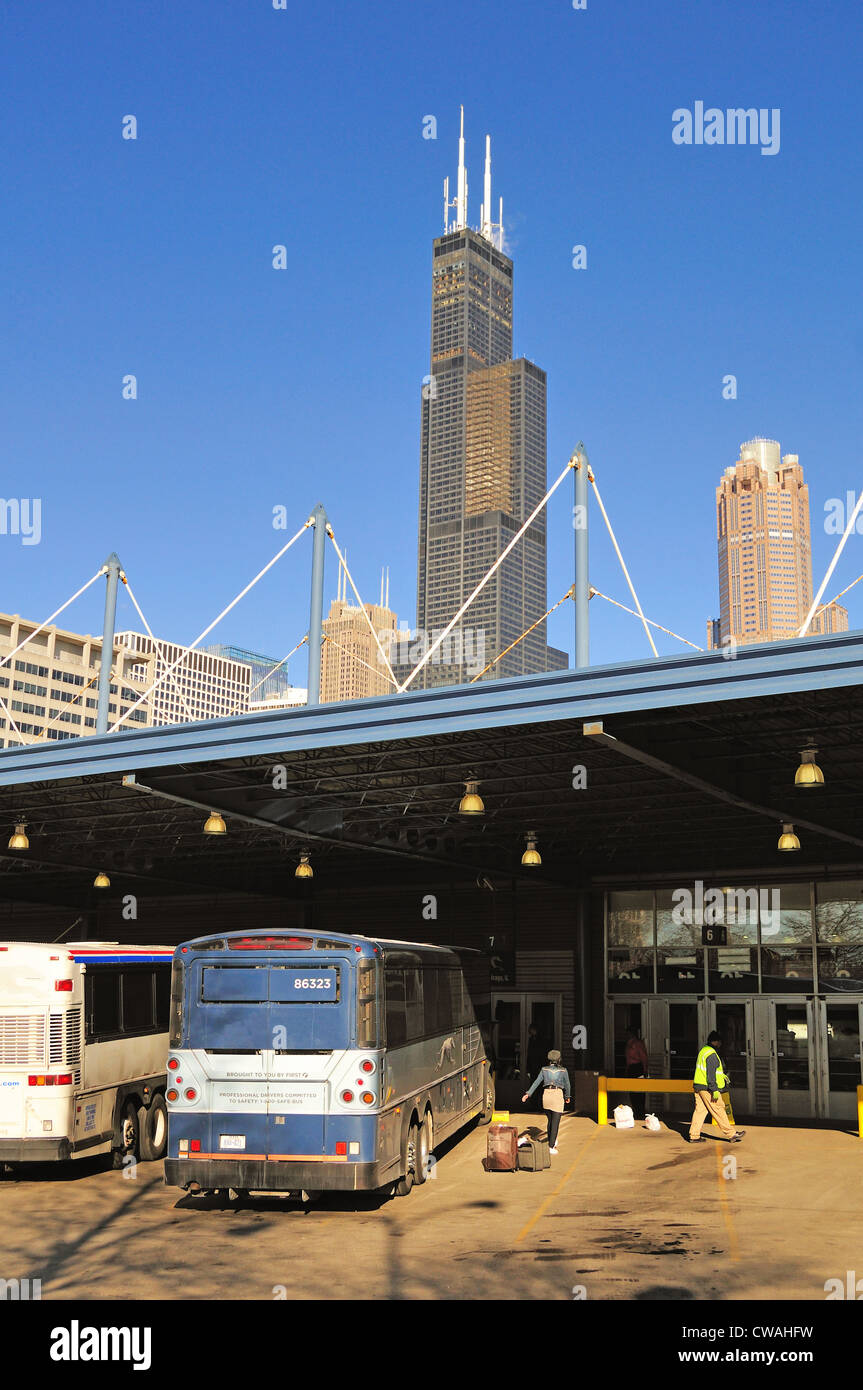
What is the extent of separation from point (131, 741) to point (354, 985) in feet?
19.6

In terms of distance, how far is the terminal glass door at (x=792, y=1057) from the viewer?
26672 millimetres

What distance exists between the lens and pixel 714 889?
2858 cm

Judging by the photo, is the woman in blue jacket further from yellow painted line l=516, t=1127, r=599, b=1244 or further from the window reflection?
the window reflection

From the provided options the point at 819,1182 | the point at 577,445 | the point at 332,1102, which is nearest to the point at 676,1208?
the point at 819,1182

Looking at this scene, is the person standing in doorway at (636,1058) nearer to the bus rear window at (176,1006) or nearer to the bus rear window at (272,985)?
the bus rear window at (272,985)

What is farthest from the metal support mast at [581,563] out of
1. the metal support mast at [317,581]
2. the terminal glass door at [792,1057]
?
the terminal glass door at [792,1057]

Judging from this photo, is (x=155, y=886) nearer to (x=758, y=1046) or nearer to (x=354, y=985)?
(x=758, y=1046)

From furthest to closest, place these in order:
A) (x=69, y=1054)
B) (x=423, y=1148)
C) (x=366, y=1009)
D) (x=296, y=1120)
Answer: (x=423, y=1148)
(x=69, y=1054)
(x=366, y=1009)
(x=296, y=1120)

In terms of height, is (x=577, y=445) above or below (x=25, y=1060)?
above

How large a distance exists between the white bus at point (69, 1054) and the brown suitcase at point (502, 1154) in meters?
5.44

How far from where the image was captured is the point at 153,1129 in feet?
67.7

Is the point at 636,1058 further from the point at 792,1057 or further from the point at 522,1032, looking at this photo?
the point at 522,1032

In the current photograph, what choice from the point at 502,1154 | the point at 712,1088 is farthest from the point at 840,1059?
the point at 502,1154
